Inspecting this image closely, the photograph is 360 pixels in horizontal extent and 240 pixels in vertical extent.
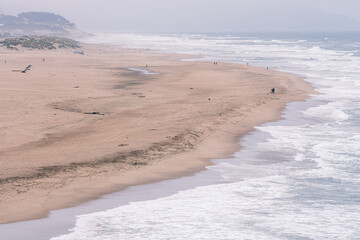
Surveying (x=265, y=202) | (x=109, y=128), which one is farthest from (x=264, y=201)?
(x=109, y=128)

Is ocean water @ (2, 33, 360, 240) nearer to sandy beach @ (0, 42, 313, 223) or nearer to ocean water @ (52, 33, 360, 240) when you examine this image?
ocean water @ (52, 33, 360, 240)

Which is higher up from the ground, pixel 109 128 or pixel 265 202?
pixel 109 128

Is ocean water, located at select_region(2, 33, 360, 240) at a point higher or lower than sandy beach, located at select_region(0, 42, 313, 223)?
lower

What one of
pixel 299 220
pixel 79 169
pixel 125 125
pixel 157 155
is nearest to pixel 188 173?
pixel 157 155

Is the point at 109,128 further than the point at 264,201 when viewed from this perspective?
Yes

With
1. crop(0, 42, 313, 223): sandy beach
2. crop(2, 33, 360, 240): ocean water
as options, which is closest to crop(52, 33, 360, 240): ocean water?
crop(2, 33, 360, 240): ocean water

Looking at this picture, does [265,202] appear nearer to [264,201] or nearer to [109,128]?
[264,201]

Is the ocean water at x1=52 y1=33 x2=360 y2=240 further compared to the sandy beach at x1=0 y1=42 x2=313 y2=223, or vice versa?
the sandy beach at x1=0 y1=42 x2=313 y2=223

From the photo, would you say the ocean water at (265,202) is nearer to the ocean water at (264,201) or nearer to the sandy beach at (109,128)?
the ocean water at (264,201)

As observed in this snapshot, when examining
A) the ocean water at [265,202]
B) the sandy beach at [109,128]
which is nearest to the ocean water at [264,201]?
the ocean water at [265,202]
